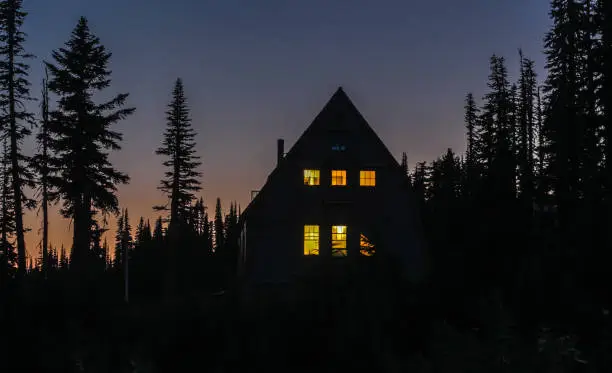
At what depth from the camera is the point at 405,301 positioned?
9070 mm

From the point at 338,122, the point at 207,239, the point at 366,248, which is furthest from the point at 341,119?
the point at 207,239

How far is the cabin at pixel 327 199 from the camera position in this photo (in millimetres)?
29578

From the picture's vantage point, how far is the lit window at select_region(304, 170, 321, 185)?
98.9ft

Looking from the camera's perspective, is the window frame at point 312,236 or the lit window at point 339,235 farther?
the lit window at point 339,235

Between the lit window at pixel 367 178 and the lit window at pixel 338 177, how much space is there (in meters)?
0.79

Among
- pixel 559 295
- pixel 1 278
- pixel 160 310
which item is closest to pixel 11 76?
pixel 1 278

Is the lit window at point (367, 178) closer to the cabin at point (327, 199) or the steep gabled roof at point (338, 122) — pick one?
the cabin at point (327, 199)

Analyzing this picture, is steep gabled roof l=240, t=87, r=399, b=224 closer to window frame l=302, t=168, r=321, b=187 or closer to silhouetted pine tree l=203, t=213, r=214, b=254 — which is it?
window frame l=302, t=168, r=321, b=187

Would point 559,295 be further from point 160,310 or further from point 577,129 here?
point 577,129

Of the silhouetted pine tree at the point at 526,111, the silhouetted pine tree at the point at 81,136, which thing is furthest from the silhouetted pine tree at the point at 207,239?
the silhouetted pine tree at the point at 526,111

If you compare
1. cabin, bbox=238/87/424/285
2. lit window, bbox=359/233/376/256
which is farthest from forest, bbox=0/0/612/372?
cabin, bbox=238/87/424/285

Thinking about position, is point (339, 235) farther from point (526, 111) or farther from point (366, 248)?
point (526, 111)

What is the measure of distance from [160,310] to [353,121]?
22.1m

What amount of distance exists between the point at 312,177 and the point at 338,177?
3.93 ft
